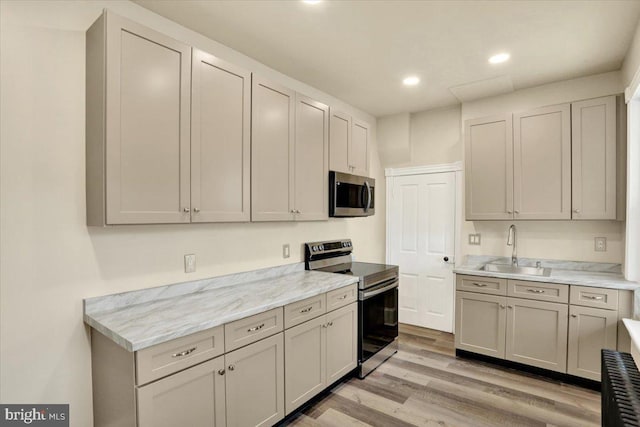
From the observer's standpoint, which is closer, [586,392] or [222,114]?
[222,114]

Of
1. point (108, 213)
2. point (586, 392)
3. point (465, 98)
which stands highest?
point (465, 98)

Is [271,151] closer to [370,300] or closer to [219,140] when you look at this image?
[219,140]

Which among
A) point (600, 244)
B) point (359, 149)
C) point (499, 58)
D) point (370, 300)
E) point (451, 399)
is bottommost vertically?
point (451, 399)

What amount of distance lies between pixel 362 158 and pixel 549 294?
6.94 feet

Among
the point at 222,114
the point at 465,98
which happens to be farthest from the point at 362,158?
the point at 222,114

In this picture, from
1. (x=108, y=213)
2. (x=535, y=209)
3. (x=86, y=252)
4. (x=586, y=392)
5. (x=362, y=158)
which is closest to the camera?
(x=108, y=213)

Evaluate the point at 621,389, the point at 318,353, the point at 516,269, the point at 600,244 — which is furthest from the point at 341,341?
the point at 600,244

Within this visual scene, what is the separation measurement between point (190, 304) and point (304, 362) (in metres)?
0.89

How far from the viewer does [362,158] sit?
3578 mm

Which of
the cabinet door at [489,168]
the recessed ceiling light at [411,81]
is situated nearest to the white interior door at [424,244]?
the cabinet door at [489,168]

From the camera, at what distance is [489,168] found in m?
3.35

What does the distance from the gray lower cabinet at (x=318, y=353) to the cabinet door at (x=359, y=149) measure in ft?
4.71

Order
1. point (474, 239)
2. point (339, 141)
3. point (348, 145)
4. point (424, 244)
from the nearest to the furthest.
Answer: point (339, 141) → point (348, 145) → point (474, 239) → point (424, 244)

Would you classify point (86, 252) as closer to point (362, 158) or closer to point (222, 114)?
point (222, 114)
